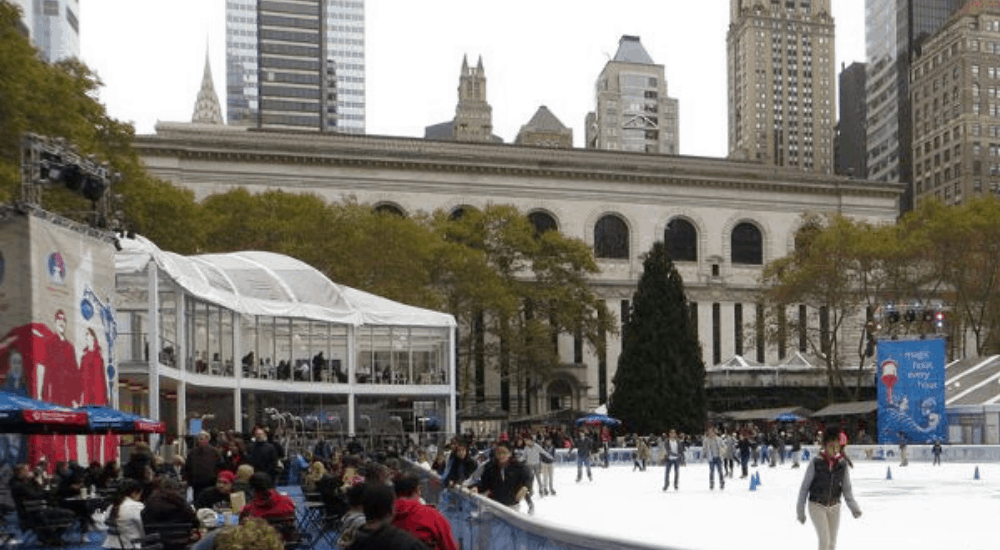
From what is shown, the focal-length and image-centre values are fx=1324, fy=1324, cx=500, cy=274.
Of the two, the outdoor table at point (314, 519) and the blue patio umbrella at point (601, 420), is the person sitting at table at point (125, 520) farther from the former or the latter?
the blue patio umbrella at point (601, 420)

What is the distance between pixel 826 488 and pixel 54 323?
17721 millimetres

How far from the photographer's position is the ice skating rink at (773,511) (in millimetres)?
19609

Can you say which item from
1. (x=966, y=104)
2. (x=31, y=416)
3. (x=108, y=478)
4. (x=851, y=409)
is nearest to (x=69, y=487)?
(x=108, y=478)

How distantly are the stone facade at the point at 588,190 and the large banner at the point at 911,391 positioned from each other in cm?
2988

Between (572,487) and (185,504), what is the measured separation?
25.2 meters

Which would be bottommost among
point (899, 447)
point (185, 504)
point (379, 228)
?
point (899, 447)

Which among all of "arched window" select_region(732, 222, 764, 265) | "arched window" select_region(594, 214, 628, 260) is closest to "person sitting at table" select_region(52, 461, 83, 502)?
Result: "arched window" select_region(594, 214, 628, 260)

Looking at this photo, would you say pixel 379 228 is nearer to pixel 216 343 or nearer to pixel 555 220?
pixel 216 343

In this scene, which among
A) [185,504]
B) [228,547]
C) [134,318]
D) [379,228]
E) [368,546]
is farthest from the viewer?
[379,228]

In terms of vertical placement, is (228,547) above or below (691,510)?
above

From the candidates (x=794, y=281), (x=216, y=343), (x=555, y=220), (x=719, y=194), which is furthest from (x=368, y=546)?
(x=719, y=194)

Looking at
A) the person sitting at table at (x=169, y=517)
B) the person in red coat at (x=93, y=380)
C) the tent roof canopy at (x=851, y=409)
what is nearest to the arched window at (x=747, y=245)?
the tent roof canopy at (x=851, y=409)

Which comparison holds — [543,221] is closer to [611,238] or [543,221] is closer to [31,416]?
[611,238]

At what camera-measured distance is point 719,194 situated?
92938 mm
